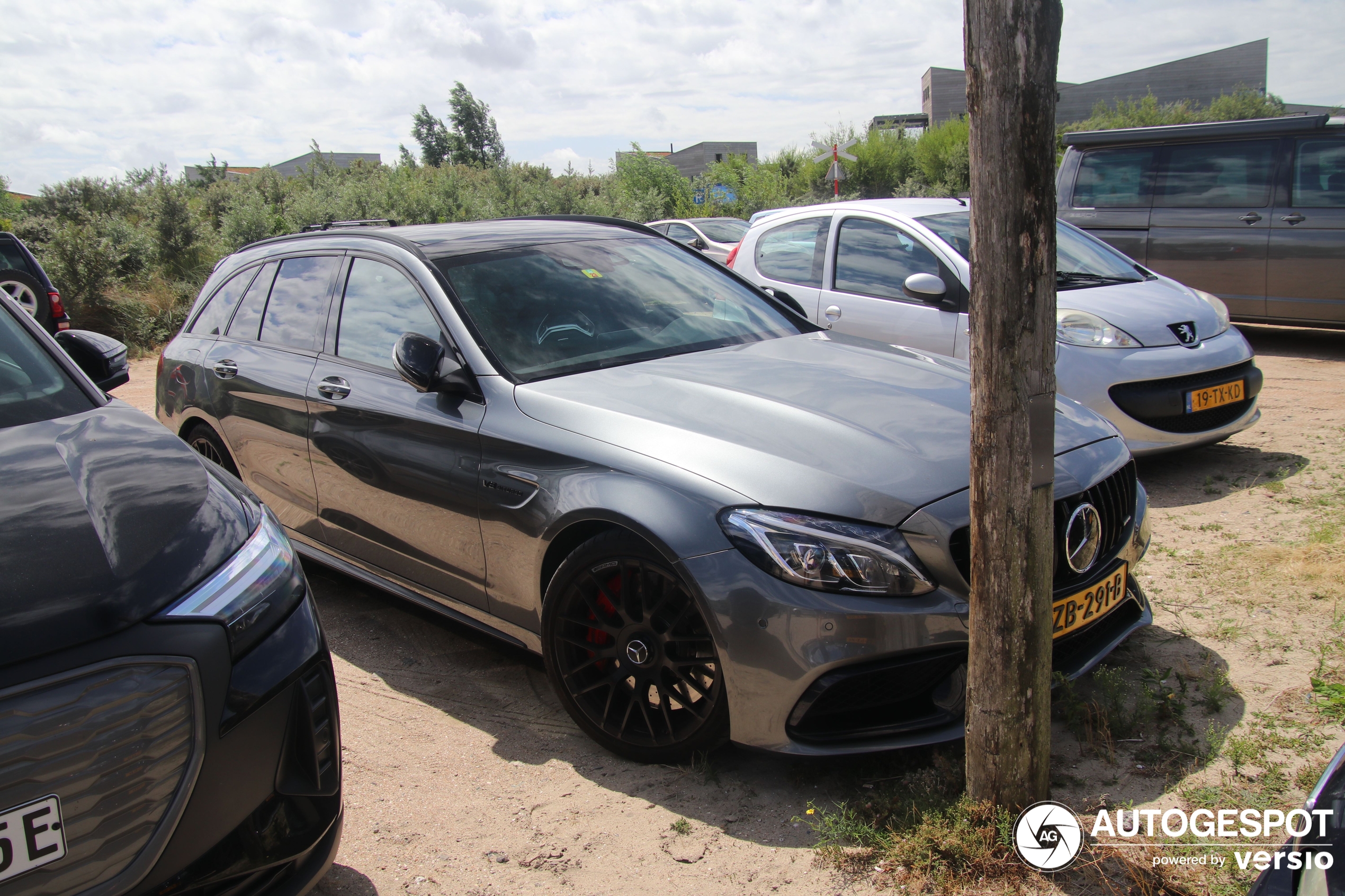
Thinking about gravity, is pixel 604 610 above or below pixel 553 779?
above

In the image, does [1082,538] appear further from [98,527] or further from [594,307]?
[98,527]

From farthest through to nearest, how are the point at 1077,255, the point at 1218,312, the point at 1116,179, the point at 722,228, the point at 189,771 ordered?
the point at 722,228
the point at 1116,179
the point at 1077,255
the point at 1218,312
the point at 189,771

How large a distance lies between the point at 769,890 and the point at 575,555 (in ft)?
3.51

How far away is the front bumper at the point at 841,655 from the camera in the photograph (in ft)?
7.91

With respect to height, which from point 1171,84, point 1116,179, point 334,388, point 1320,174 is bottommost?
point 334,388

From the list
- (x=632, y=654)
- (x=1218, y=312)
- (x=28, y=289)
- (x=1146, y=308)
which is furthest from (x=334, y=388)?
(x=28, y=289)

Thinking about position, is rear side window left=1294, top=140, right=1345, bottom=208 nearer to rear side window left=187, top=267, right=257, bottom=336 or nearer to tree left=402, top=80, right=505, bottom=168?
rear side window left=187, top=267, right=257, bottom=336

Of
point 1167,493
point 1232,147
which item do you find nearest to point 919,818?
point 1167,493

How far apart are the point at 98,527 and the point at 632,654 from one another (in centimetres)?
142

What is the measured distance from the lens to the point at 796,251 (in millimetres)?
6551

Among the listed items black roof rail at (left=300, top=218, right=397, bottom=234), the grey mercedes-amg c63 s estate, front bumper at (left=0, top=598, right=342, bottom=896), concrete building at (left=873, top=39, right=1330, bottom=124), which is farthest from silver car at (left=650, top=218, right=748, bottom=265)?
concrete building at (left=873, top=39, right=1330, bottom=124)

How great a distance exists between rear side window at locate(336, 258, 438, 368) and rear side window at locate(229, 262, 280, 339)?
790 millimetres

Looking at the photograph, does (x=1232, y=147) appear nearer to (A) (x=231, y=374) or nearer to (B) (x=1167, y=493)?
(B) (x=1167, y=493)

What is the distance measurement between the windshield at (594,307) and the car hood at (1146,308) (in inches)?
93.6
